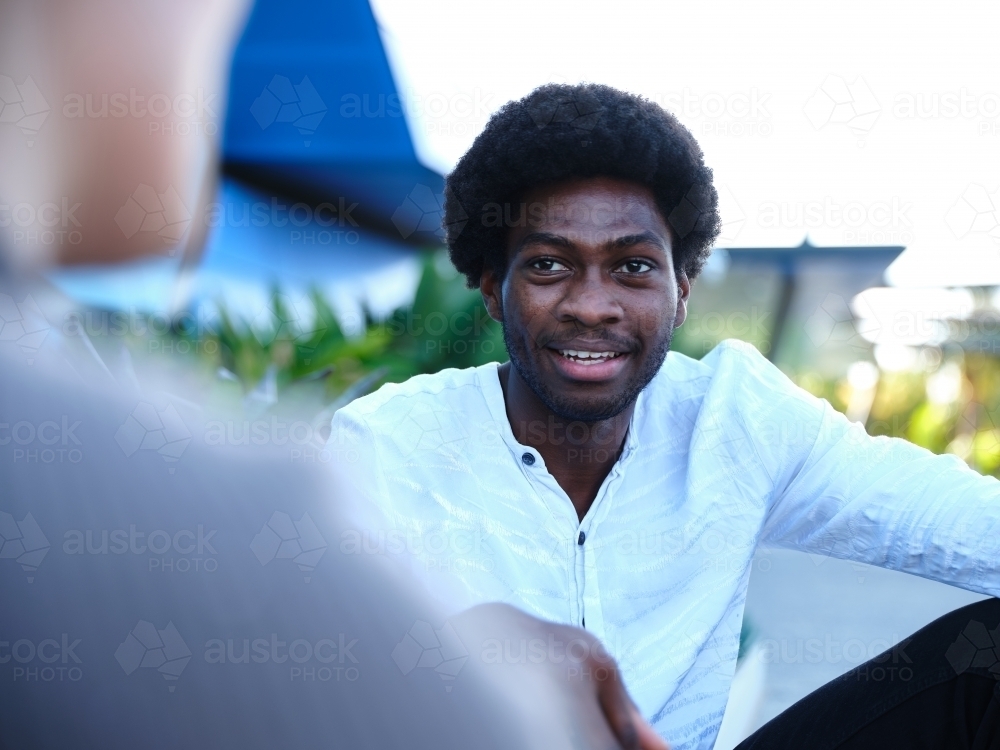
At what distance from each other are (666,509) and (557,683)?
1293 millimetres

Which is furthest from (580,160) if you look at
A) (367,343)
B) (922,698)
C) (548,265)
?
(367,343)

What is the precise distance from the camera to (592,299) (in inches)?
72.1

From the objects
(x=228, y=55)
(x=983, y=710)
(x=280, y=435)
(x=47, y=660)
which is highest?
(x=228, y=55)

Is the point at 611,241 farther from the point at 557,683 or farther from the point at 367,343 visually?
the point at 367,343

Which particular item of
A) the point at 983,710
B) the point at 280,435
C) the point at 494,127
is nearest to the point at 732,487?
the point at 983,710

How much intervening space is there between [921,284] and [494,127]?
3.66m

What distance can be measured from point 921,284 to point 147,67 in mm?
4145

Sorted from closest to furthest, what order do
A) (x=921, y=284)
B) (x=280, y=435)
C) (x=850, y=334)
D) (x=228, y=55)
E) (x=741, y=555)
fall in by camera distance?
(x=280, y=435)
(x=741, y=555)
(x=228, y=55)
(x=921, y=284)
(x=850, y=334)

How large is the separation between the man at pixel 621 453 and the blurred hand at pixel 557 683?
2.46 ft

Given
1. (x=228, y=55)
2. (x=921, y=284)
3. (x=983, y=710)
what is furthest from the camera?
(x=921, y=284)

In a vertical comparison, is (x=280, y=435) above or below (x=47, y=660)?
above

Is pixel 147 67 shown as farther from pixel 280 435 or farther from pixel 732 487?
pixel 280 435

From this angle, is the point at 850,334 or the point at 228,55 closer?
the point at 228,55

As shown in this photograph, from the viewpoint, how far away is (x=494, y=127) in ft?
6.76
